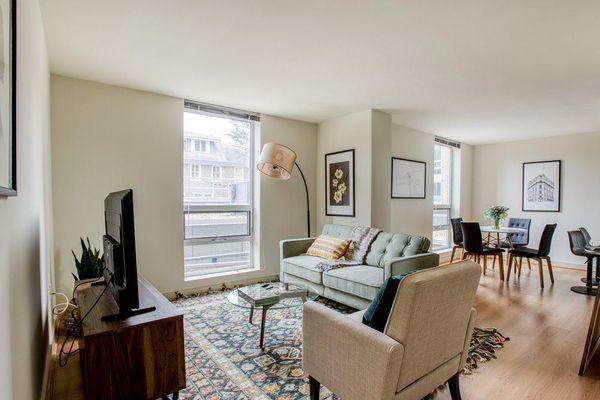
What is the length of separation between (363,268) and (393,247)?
38 cm

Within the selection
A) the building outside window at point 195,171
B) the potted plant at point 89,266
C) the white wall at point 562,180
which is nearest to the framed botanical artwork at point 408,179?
the white wall at point 562,180

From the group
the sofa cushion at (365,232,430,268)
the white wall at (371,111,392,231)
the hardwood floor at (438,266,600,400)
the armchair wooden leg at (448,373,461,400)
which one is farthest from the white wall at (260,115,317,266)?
the armchair wooden leg at (448,373,461,400)

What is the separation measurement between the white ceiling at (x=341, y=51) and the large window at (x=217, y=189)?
39 cm

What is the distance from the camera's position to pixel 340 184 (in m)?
4.49

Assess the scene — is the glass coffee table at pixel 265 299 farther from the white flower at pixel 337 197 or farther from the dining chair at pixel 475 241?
the dining chair at pixel 475 241

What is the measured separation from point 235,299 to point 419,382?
60.4 inches

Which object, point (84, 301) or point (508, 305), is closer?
point (84, 301)

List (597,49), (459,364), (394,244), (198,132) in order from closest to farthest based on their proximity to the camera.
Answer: (459,364) < (597,49) < (394,244) < (198,132)

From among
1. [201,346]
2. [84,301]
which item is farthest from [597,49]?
[84,301]

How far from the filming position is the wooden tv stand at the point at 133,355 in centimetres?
146

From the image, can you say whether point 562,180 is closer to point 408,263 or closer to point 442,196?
point 442,196

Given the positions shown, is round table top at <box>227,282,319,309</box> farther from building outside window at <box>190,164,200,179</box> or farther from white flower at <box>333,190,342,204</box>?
white flower at <box>333,190,342,204</box>

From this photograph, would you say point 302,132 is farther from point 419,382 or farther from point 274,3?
point 419,382

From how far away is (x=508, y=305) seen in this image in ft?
11.4
